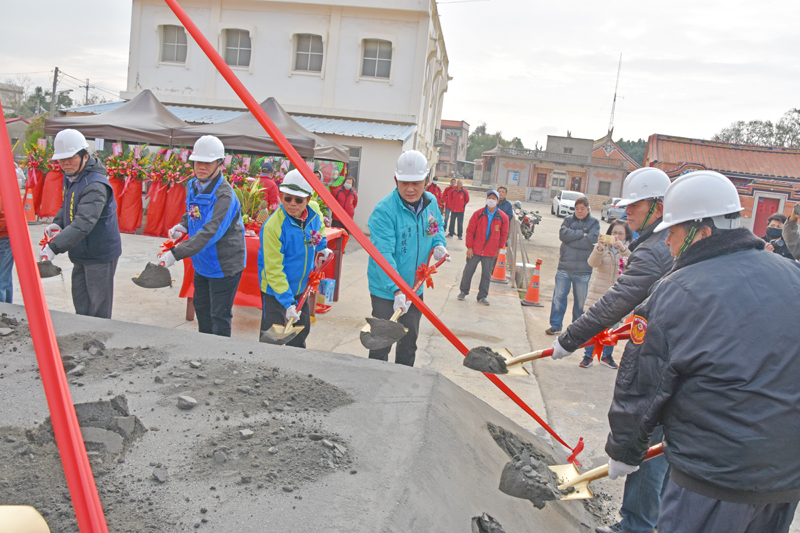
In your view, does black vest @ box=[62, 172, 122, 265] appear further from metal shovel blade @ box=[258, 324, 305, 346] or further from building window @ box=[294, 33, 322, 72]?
building window @ box=[294, 33, 322, 72]

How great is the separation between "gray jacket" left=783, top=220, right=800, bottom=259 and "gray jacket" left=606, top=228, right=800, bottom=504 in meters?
7.86

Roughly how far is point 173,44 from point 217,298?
1616 cm

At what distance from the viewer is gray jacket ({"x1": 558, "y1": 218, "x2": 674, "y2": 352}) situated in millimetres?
2941

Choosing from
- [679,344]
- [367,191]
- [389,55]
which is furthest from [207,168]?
[389,55]

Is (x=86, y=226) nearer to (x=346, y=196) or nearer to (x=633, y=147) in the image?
(x=346, y=196)

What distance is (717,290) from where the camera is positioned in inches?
68.7

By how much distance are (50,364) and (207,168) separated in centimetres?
284

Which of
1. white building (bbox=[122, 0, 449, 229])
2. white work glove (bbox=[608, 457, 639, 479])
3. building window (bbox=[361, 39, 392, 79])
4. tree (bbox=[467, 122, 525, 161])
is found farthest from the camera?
tree (bbox=[467, 122, 525, 161])

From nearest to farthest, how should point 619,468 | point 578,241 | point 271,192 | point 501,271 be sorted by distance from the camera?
point 619,468, point 578,241, point 271,192, point 501,271

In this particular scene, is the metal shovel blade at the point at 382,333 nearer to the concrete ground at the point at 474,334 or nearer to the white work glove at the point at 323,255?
the white work glove at the point at 323,255

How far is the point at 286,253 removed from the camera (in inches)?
159

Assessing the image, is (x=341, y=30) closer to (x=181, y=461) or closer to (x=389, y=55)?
(x=389, y=55)

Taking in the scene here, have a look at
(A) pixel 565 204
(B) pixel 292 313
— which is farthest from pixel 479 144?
(B) pixel 292 313

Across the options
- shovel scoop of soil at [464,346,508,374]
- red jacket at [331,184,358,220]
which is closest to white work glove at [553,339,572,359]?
shovel scoop of soil at [464,346,508,374]
